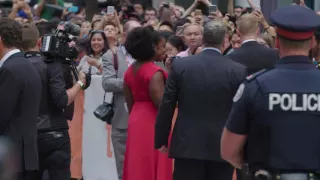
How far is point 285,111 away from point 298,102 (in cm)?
9

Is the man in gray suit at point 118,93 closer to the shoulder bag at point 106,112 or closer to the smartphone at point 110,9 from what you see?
the shoulder bag at point 106,112

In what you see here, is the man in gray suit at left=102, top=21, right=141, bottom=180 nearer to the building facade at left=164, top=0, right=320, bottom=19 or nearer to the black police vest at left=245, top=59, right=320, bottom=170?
the building facade at left=164, top=0, right=320, bottom=19

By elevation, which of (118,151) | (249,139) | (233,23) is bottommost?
(118,151)

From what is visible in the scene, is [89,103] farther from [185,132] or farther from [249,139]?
[249,139]

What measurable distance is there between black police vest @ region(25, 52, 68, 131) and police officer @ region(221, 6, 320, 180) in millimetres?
3783

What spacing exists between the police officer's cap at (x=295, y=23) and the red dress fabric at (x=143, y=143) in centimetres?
368

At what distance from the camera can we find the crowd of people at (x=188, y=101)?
5141 mm

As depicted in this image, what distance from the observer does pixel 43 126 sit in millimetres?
8703

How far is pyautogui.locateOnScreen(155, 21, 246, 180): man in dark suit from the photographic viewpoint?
7684mm

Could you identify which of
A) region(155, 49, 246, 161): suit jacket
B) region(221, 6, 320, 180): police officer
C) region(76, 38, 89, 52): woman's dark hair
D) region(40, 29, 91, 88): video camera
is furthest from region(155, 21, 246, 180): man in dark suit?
region(76, 38, 89, 52): woman's dark hair

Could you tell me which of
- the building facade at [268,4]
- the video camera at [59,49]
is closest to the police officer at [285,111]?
the video camera at [59,49]

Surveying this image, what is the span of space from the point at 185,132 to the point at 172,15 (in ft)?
24.9

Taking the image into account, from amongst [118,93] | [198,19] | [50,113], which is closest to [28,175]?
[50,113]

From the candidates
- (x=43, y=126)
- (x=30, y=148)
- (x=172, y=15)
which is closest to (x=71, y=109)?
(x=43, y=126)
